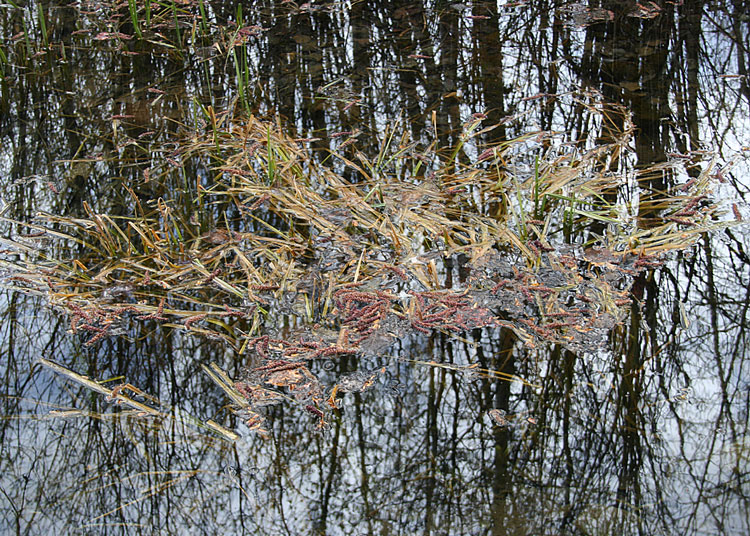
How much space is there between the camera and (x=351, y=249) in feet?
8.14

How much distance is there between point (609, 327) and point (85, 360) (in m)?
1.55

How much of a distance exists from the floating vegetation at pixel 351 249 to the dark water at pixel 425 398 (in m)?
0.06

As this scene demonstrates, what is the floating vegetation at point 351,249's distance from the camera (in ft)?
7.06

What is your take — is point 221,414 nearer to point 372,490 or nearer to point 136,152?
point 372,490

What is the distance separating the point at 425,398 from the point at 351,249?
2.21 ft

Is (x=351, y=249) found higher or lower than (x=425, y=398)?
higher

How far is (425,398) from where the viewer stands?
200 cm

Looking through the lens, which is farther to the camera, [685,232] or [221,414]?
[685,232]

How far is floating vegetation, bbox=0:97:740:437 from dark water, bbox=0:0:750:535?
0.06 m

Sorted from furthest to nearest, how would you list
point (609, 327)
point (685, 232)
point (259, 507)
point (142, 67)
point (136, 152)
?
point (142, 67) < point (136, 152) < point (685, 232) < point (609, 327) < point (259, 507)

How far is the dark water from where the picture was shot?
1750 millimetres

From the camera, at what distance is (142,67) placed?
3742 millimetres

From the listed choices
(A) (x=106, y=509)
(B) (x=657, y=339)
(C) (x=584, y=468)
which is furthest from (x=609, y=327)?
(A) (x=106, y=509)

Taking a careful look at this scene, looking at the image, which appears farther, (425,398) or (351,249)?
(351,249)
